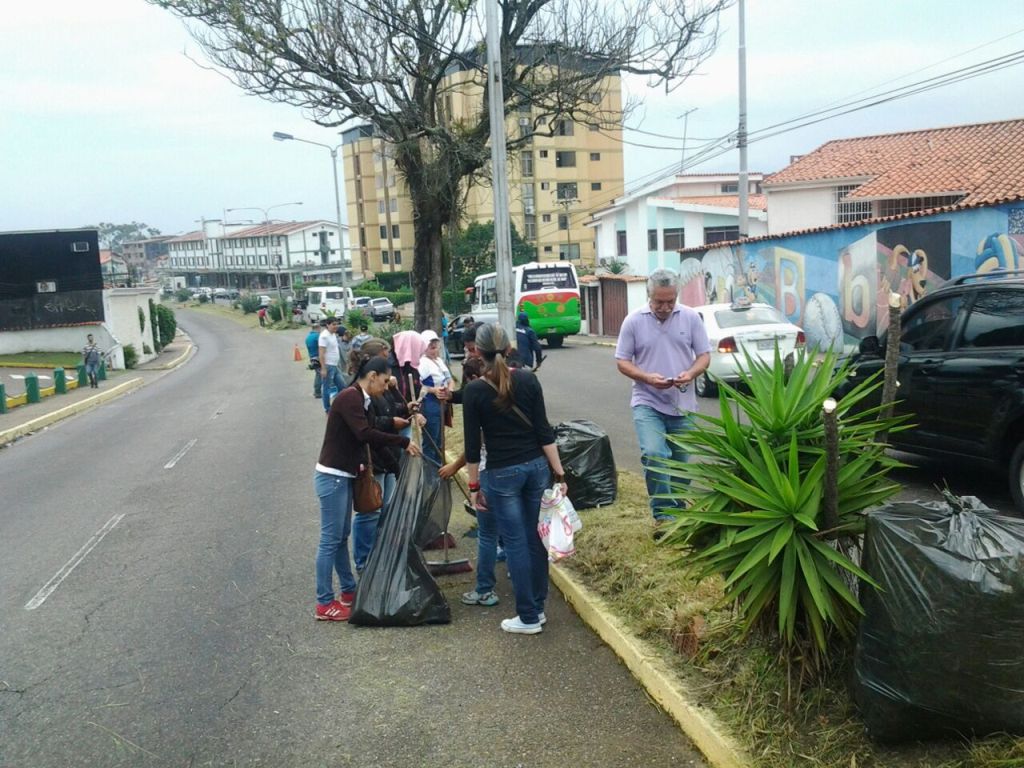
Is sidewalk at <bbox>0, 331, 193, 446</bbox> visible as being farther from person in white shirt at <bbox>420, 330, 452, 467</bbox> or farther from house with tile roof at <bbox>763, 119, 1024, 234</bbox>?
house with tile roof at <bbox>763, 119, 1024, 234</bbox>

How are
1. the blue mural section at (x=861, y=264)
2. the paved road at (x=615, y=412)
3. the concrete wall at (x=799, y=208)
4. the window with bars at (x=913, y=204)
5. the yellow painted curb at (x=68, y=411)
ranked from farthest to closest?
the concrete wall at (x=799, y=208)
the window with bars at (x=913, y=204)
the yellow painted curb at (x=68, y=411)
the blue mural section at (x=861, y=264)
the paved road at (x=615, y=412)

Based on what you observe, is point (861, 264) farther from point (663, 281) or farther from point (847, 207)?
point (663, 281)

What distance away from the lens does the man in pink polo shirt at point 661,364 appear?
20.8 feet

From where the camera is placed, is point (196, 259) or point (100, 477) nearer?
point (100, 477)

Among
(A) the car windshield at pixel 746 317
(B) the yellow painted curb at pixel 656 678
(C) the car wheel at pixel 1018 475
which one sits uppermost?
(A) the car windshield at pixel 746 317

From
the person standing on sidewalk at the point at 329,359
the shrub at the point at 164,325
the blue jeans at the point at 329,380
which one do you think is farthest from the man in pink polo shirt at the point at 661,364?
the shrub at the point at 164,325

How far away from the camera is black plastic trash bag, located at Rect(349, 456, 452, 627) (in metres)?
5.78

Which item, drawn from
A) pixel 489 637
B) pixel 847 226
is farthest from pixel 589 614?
pixel 847 226

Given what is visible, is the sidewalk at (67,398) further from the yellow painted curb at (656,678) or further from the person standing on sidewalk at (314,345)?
the yellow painted curb at (656,678)

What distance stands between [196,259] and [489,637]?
15201 cm

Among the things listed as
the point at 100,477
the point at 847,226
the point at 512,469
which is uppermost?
the point at 847,226

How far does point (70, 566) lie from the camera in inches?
306

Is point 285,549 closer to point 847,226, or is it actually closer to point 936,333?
point 936,333

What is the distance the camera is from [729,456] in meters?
4.11
